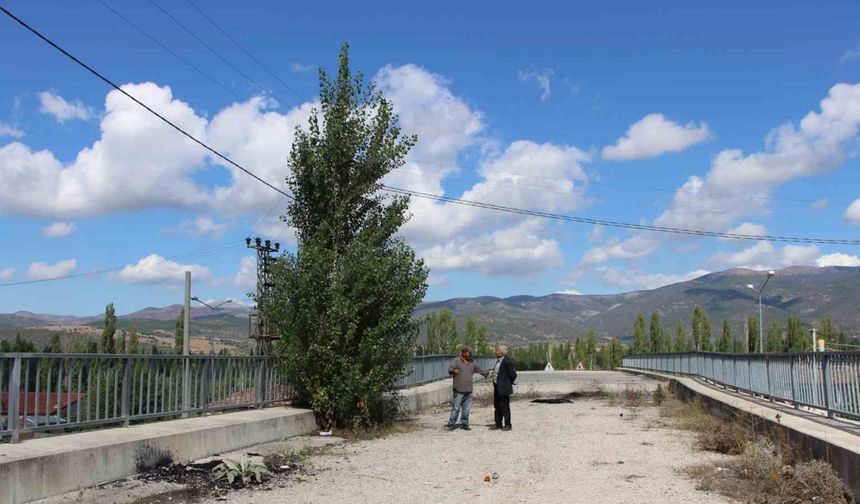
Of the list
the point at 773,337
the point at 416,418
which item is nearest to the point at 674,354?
the point at 416,418

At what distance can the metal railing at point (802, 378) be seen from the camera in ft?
36.2

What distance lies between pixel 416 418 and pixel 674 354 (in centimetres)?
1768

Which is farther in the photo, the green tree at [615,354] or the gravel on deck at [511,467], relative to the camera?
the green tree at [615,354]

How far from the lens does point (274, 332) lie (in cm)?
1730

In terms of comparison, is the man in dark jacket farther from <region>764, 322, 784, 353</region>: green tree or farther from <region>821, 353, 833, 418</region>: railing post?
<region>764, 322, 784, 353</region>: green tree

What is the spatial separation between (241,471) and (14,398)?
2713 mm

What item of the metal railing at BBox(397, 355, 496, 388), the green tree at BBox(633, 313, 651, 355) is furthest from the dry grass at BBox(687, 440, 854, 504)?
the green tree at BBox(633, 313, 651, 355)

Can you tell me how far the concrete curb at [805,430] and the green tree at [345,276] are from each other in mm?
6524

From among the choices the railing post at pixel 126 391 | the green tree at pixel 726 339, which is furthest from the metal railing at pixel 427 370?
the green tree at pixel 726 339

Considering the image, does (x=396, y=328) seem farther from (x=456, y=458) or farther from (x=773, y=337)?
(x=773, y=337)

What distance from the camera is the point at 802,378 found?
520 inches

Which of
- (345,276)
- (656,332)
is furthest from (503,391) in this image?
(656,332)

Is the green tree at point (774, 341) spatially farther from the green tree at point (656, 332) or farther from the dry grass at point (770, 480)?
the dry grass at point (770, 480)

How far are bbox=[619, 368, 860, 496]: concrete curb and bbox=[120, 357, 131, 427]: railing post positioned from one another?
894 centimetres
